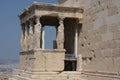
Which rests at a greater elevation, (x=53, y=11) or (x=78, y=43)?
(x=53, y=11)

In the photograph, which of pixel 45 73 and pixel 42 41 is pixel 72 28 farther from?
pixel 45 73

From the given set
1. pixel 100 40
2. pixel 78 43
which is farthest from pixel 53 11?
pixel 100 40

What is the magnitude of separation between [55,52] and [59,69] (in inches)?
37.0

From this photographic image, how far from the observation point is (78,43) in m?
21.6

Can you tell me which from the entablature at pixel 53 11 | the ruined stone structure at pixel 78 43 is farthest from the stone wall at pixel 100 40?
the entablature at pixel 53 11

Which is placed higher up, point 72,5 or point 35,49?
point 72,5

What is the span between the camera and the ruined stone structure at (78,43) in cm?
1776

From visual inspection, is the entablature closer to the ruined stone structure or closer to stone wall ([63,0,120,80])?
the ruined stone structure

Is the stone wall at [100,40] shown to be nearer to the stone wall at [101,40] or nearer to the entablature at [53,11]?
the stone wall at [101,40]

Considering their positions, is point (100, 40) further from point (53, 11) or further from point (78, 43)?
point (53, 11)

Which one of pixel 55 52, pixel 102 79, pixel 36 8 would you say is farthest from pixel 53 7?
pixel 102 79

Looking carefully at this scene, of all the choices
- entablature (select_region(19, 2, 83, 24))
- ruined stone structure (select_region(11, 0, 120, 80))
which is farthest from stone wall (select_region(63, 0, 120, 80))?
entablature (select_region(19, 2, 83, 24))

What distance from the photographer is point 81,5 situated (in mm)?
21312

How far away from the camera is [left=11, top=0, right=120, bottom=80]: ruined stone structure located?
58.3 feet
